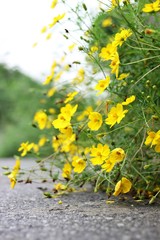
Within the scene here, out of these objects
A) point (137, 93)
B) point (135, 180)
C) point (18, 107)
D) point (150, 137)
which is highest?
point (18, 107)

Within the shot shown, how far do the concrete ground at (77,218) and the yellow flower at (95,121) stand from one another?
10.6 inches

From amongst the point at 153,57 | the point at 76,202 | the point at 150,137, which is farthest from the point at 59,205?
the point at 153,57

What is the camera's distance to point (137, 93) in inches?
57.9

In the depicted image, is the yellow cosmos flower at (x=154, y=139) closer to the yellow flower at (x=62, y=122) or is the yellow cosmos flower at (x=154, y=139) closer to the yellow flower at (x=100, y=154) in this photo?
the yellow flower at (x=100, y=154)

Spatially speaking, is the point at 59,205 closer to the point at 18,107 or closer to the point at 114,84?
the point at 114,84

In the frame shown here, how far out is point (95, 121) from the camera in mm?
1400

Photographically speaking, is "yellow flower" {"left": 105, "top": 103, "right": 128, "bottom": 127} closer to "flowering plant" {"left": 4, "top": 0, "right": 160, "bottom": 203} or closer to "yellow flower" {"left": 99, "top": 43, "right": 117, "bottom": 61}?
"flowering plant" {"left": 4, "top": 0, "right": 160, "bottom": 203}

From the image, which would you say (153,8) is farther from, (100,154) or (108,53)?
(100,154)

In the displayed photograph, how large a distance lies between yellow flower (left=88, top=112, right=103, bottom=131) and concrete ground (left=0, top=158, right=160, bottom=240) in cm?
27

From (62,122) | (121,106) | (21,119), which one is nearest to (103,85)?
(121,106)

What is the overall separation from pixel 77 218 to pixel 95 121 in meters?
0.32

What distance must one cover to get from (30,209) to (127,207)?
13.0 inches

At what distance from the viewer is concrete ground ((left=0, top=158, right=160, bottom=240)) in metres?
1.04

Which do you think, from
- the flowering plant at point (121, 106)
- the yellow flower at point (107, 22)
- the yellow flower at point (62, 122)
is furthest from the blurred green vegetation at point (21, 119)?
the yellow flower at point (62, 122)
